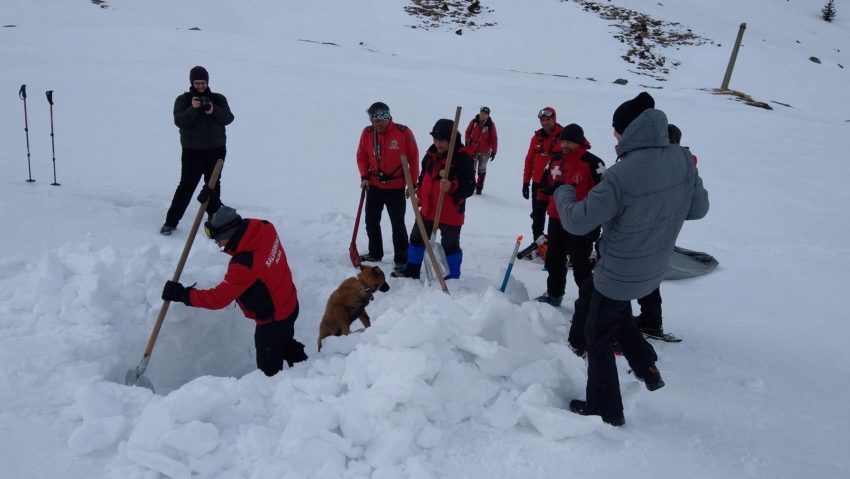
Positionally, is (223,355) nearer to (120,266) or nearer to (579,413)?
(120,266)

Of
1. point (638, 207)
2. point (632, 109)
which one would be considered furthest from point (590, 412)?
point (632, 109)

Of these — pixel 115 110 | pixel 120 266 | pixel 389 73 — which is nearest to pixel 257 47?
pixel 389 73

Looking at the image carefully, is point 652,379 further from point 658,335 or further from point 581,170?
point 581,170

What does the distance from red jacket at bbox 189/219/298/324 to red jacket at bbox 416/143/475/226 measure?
1673 millimetres

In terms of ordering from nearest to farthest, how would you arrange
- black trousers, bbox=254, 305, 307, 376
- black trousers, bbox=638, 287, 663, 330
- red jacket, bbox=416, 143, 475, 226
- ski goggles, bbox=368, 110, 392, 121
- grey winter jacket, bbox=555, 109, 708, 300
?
1. grey winter jacket, bbox=555, 109, 708, 300
2. black trousers, bbox=254, 305, 307, 376
3. black trousers, bbox=638, 287, 663, 330
4. red jacket, bbox=416, 143, 475, 226
5. ski goggles, bbox=368, 110, 392, 121

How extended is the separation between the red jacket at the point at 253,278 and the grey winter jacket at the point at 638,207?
69.2 inches

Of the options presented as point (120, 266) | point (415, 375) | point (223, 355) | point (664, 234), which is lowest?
point (223, 355)

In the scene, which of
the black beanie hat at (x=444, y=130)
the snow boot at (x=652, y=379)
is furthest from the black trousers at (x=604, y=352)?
the black beanie hat at (x=444, y=130)

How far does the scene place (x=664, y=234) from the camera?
275 cm

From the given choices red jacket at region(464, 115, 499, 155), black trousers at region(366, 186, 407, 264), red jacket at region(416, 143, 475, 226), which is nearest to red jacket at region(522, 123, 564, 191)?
red jacket at region(416, 143, 475, 226)

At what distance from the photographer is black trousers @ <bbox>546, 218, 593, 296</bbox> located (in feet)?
14.0

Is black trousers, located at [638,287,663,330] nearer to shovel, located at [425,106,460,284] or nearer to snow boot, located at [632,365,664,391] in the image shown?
snow boot, located at [632,365,664,391]

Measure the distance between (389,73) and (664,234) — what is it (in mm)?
14573

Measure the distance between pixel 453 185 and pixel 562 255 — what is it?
3.52 ft
